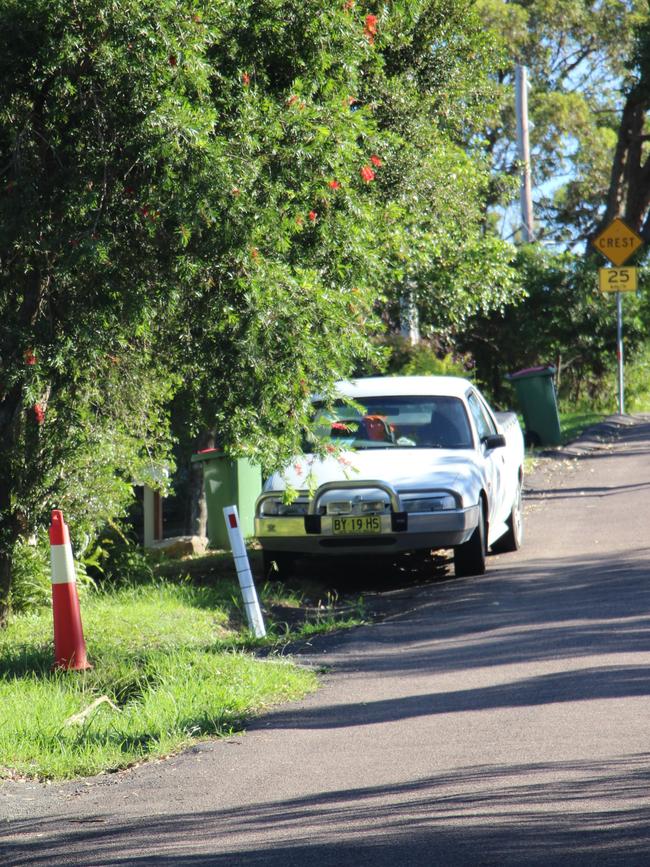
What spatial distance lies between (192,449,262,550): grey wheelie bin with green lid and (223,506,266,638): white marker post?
334 cm

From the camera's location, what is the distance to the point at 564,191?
151ft

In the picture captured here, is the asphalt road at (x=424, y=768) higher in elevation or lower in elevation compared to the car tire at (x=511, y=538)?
lower

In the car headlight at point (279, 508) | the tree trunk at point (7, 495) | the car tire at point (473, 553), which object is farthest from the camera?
the car tire at point (473, 553)

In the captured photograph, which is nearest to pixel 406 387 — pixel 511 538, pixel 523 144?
pixel 511 538

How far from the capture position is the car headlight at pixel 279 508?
10.5 metres

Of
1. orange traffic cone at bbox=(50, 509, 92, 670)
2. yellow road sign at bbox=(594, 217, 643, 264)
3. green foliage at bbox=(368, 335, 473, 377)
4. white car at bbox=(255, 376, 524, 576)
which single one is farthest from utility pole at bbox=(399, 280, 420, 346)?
orange traffic cone at bbox=(50, 509, 92, 670)

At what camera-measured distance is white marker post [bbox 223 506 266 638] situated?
9023 mm

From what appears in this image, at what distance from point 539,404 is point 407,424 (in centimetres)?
995

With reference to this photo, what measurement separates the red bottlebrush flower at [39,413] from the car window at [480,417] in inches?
166

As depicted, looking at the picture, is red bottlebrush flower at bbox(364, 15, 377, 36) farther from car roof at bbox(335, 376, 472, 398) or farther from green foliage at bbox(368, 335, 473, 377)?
green foliage at bbox(368, 335, 473, 377)

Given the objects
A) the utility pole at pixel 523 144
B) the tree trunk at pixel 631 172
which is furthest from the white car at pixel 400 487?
the tree trunk at pixel 631 172

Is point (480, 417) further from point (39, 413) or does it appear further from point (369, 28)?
point (39, 413)

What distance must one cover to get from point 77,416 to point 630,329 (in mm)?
21903

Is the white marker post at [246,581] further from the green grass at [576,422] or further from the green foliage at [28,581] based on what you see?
the green grass at [576,422]
